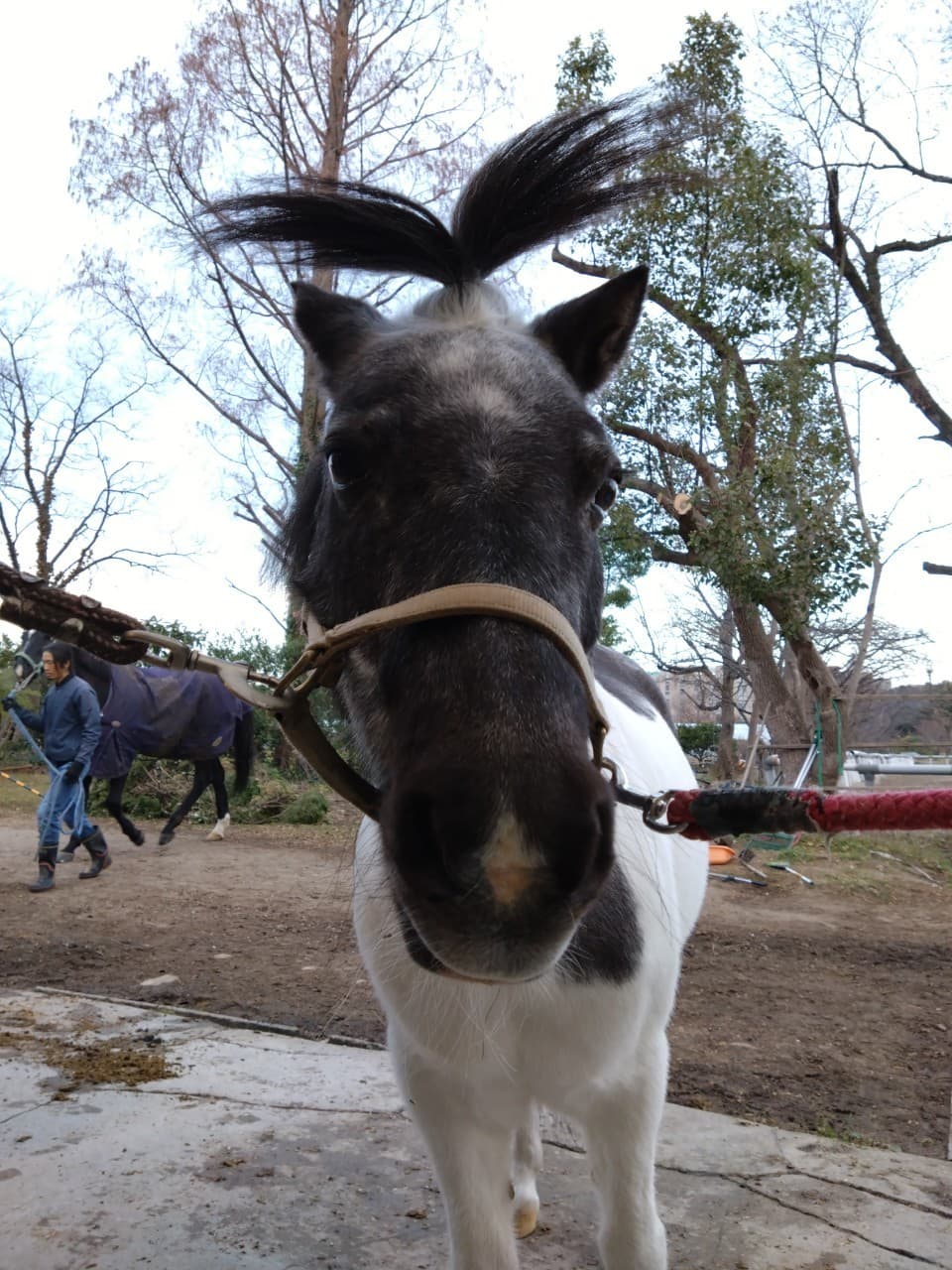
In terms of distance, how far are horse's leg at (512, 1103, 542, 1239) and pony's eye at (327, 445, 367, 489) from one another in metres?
1.85

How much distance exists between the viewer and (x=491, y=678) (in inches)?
46.9

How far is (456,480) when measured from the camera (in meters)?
1.40

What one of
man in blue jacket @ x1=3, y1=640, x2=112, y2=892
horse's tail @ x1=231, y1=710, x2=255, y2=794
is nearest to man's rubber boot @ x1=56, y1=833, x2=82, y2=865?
man in blue jacket @ x1=3, y1=640, x2=112, y2=892

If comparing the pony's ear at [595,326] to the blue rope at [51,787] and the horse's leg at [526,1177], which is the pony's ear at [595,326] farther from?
the blue rope at [51,787]

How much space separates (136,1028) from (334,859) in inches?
234

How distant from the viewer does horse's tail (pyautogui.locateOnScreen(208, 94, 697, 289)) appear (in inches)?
84.4

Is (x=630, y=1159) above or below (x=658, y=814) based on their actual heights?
below

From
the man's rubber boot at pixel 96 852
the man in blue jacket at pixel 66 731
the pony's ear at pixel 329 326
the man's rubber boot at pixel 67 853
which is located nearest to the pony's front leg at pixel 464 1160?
the pony's ear at pixel 329 326

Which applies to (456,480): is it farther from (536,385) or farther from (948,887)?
(948,887)

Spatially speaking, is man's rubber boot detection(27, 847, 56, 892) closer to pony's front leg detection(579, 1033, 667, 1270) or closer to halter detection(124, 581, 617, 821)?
halter detection(124, 581, 617, 821)

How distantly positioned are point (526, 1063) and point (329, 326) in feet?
5.17

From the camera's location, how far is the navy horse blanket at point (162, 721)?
965 centimetres

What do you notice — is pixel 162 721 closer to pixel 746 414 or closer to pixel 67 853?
pixel 67 853

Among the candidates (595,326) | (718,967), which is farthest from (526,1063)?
(718,967)
